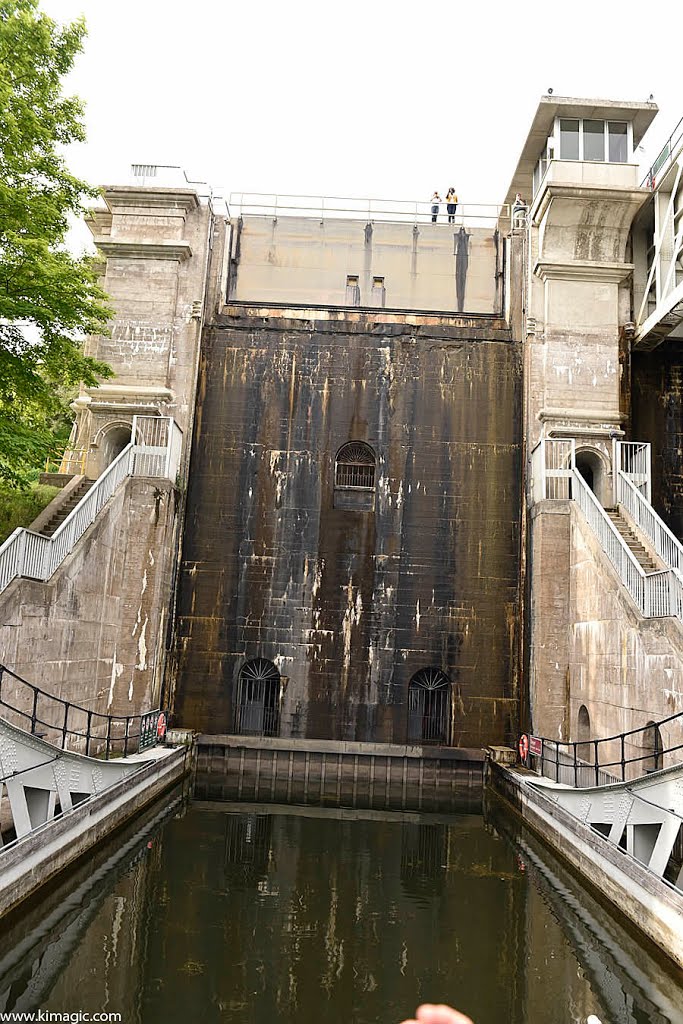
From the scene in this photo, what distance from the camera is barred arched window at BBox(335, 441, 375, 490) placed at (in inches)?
896

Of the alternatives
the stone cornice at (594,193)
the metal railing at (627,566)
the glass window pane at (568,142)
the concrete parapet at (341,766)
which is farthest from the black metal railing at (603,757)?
the glass window pane at (568,142)

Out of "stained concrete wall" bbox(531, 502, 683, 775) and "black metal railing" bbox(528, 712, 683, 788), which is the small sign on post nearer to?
"black metal railing" bbox(528, 712, 683, 788)

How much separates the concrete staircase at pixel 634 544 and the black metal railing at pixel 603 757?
3.66m

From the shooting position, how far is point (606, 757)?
15891mm

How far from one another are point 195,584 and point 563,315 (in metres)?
12.8

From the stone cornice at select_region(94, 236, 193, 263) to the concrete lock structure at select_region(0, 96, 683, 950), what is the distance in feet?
0.22

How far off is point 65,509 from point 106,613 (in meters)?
2.61

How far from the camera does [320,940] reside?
9.57m

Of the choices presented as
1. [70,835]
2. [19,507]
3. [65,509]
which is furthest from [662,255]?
[70,835]

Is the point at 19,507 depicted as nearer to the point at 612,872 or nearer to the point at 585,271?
the point at 612,872

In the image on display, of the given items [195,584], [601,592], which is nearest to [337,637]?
[195,584]

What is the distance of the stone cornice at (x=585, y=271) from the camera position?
22141 mm

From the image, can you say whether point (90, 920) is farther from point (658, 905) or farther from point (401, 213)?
point (401, 213)

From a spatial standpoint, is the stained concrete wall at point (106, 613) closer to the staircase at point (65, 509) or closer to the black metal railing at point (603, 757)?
the staircase at point (65, 509)
